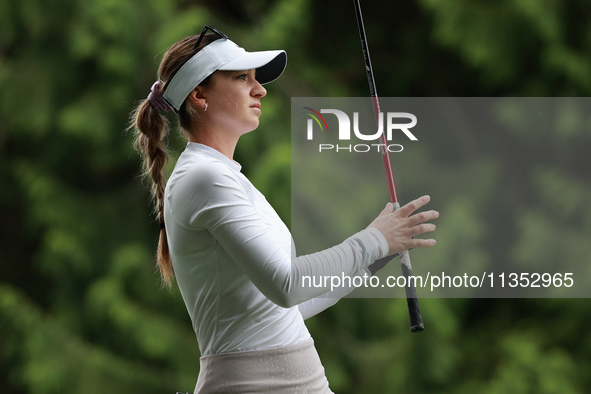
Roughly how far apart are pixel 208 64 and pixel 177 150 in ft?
6.80

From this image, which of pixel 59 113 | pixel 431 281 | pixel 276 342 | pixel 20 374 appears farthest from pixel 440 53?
pixel 276 342

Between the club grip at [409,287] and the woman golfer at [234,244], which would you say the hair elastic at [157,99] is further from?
the club grip at [409,287]

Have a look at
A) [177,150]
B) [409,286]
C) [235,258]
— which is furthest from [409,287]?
[177,150]

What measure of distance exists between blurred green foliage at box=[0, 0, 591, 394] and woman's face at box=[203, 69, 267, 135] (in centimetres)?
215

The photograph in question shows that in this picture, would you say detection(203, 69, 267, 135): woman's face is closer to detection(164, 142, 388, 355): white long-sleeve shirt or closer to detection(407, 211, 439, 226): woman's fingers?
detection(164, 142, 388, 355): white long-sleeve shirt

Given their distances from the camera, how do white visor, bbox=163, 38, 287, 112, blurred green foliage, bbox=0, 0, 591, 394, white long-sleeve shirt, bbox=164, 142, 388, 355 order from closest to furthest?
white long-sleeve shirt, bbox=164, 142, 388, 355
white visor, bbox=163, 38, 287, 112
blurred green foliage, bbox=0, 0, 591, 394

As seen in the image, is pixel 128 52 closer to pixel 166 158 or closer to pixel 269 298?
pixel 166 158

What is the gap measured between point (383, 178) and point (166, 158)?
45cm

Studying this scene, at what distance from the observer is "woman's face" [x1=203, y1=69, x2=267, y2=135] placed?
4.17 ft

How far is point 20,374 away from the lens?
4008 mm

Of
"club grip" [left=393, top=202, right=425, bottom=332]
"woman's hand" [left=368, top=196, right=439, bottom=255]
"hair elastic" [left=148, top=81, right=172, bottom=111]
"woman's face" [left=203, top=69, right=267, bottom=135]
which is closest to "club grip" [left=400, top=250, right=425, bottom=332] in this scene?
"club grip" [left=393, top=202, right=425, bottom=332]

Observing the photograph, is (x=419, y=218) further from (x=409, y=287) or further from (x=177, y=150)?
(x=177, y=150)

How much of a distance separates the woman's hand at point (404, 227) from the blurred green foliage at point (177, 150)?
2220mm

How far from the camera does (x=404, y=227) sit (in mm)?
1203
